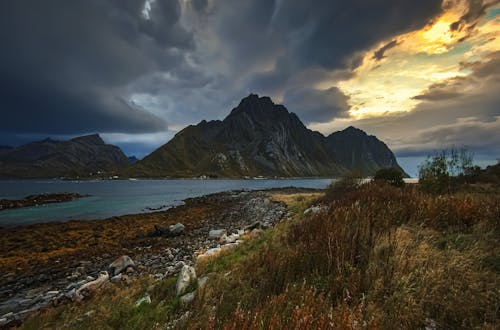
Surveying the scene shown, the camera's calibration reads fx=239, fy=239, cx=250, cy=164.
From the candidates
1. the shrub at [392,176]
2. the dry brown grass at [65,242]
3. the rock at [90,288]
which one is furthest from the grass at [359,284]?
the shrub at [392,176]

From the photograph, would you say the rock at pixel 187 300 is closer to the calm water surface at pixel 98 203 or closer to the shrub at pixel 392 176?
the shrub at pixel 392 176

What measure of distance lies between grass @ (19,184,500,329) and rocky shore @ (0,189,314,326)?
160 inches

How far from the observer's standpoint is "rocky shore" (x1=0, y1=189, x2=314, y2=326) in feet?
32.7

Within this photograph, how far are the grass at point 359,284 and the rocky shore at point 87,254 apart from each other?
4054mm

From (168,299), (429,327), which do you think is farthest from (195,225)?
(429,327)

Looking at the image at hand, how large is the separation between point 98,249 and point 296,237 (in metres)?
16.1

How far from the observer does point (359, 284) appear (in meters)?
3.72

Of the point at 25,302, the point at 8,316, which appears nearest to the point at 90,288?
the point at 8,316

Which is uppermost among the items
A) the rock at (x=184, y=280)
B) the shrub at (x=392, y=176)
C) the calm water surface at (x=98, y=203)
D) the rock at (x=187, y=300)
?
the shrub at (x=392, y=176)

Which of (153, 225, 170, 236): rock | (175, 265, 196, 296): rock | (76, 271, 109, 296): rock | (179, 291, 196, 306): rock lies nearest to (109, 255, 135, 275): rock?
(76, 271, 109, 296): rock

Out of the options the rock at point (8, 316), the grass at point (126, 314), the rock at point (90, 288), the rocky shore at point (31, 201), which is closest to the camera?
the grass at point (126, 314)

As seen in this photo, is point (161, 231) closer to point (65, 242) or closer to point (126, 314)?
point (65, 242)

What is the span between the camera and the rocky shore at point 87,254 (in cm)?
996

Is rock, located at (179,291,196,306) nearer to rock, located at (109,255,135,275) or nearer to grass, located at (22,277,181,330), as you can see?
grass, located at (22,277,181,330)
